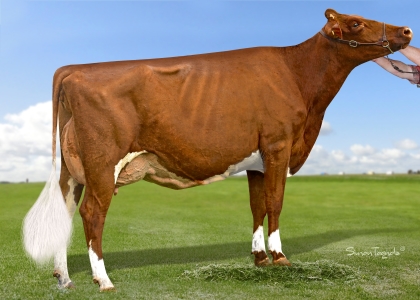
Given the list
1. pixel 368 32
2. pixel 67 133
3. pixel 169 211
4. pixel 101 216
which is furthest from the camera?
pixel 169 211

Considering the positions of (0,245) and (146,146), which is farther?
(0,245)

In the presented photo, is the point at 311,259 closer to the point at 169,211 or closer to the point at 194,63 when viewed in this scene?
the point at 194,63

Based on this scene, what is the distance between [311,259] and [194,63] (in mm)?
3398

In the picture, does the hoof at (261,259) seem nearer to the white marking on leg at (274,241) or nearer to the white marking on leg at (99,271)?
the white marking on leg at (274,241)

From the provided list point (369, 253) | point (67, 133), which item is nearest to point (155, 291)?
point (67, 133)

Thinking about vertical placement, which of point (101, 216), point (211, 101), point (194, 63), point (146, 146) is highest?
point (194, 63)

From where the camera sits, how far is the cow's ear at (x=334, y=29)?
6074 millimetres

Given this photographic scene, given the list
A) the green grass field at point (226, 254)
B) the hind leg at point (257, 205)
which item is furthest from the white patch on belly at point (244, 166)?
the green grass field at point (226, 254)

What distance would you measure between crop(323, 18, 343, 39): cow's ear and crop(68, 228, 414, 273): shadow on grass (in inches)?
135

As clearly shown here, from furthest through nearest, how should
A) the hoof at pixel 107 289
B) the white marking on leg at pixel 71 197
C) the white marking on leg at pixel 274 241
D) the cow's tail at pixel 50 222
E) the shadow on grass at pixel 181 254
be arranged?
1. the shadow on grass at pixel 181 254
2. the white marking on leg at pixel 274 241
3. the white marking on leg at pixel 71 197
4. the cow's tail at pixel 50 222
5. the hoof at pixel 107 289

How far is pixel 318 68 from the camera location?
6.24m

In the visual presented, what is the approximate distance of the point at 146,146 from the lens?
17.6 ft

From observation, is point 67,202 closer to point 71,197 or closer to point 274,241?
point 71,197

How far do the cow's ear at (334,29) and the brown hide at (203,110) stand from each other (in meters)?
0.01
